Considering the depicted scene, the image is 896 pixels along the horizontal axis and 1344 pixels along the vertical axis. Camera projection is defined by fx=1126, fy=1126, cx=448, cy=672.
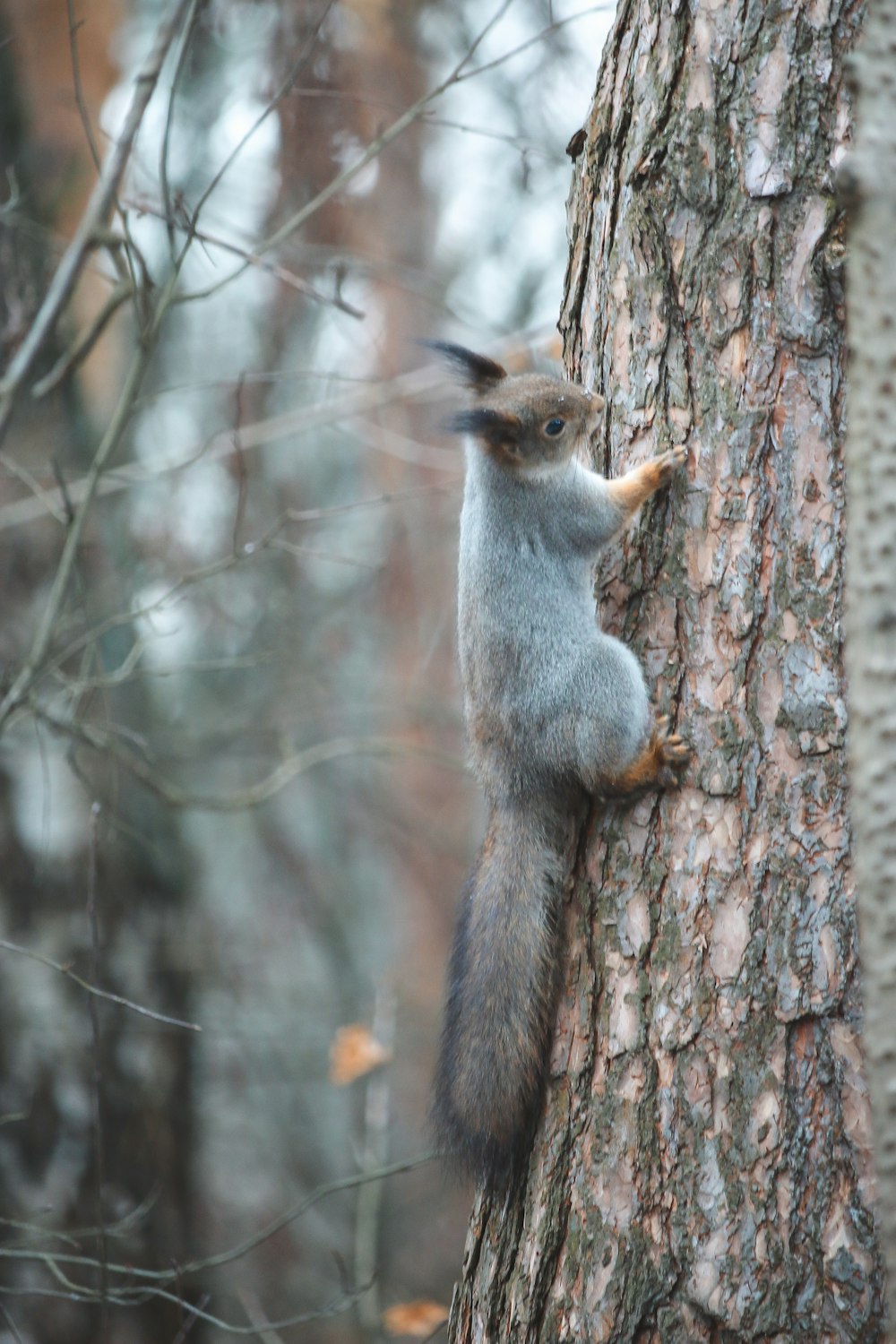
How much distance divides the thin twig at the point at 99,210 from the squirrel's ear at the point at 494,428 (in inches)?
38.5

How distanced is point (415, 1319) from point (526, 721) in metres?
2.46

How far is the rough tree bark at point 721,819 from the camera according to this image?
71.3 inches

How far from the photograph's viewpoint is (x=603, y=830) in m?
2.19

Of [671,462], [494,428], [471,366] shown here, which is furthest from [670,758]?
[471,366]

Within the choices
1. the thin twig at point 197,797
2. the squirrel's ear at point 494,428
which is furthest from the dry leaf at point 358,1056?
the squirrel's ear at point 494,428

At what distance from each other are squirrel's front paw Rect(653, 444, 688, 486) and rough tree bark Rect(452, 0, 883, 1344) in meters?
0.02

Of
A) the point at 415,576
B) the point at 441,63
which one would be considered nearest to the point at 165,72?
the point at 441,63

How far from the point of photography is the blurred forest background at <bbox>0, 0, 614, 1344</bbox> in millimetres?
3527

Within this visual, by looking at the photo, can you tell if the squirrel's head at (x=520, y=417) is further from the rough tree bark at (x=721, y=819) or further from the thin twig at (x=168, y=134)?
the thin twig at (x=168, y=134)

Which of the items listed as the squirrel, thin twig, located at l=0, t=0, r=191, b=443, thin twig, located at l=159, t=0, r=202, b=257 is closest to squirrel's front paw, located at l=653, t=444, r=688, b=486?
the squirrel

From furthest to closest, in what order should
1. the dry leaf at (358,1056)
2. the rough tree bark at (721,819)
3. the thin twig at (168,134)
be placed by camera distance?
the dry leaf at (358,1056), the thin twig at (168,134), the rough tree bark at (721,819)

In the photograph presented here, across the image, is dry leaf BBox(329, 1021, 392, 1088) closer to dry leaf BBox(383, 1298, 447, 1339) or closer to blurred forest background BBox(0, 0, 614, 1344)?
blurred forest background BBox(0, 0, 614, 1344)

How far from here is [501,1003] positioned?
216 cm

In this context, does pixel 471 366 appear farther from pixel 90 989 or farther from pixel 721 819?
pixel 90 989
